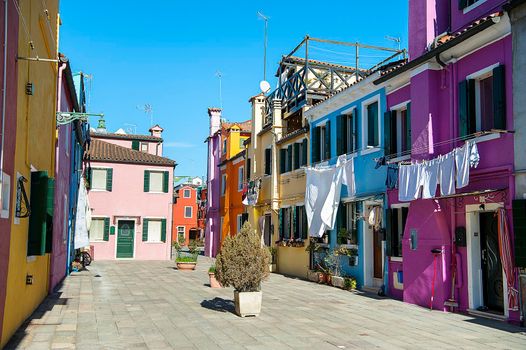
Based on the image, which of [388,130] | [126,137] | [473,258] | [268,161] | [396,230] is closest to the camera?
[473,258]

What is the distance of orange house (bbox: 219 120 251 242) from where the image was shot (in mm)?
30125

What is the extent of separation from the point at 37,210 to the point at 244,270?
13.1 ft

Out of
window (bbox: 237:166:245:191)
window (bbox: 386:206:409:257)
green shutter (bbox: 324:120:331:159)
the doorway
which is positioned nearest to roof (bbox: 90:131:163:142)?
window (bbox: 237:166:245:191)

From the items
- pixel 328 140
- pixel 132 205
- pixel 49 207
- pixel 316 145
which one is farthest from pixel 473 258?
pixel 132 205

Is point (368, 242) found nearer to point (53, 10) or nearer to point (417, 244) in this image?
point (417, 244)

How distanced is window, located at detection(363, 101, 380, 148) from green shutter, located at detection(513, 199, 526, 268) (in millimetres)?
5890

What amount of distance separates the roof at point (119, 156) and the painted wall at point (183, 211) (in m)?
30.8

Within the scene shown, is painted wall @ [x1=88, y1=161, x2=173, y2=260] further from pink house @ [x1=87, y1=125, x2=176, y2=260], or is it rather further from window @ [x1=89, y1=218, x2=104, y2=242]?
window @ [x1=89, y1=218, x2=104, y2=242]

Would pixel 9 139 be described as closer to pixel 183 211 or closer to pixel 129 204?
pixel 129 204

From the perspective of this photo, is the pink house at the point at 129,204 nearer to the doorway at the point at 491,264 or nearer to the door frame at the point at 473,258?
the door frame at the point at 473,258

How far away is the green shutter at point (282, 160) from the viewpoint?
22516mm

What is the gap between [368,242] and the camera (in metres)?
15.6

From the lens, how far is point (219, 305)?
1209 cm

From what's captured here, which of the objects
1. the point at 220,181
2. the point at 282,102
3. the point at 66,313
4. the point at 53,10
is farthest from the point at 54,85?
the point at 220,181
